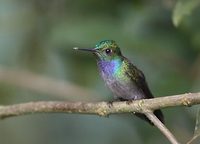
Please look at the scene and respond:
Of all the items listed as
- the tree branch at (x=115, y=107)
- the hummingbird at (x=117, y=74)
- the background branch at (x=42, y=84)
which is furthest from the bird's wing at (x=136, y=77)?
the background branch at (x=42, y=84)

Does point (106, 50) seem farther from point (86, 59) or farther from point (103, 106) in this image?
point (86, 59)

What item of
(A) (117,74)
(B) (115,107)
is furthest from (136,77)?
(B) (115,107)

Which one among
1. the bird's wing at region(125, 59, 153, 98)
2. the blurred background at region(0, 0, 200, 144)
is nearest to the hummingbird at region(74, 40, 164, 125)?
the bird's wing at region(125, 59, 153, 98)

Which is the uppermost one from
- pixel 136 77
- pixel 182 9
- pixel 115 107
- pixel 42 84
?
pixel 42 84

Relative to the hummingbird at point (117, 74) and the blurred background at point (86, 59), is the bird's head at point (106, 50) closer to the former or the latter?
the hummingbird at point (117, 74)

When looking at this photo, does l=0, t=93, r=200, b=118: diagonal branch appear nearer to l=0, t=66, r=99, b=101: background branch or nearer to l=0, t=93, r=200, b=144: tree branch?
l=0, t=93, r=200, b=144: tree branch

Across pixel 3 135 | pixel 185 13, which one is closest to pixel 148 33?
pixel 185 13
